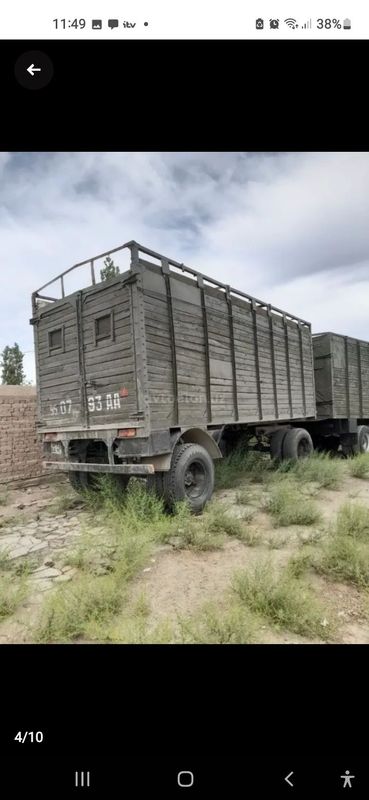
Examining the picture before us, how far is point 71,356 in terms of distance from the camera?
5.77 meters

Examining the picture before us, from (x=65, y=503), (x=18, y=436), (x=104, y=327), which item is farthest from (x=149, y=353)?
(x=18, y=436)

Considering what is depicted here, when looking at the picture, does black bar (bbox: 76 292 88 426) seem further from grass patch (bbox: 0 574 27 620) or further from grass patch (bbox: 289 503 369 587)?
grass patch (bbox: 289 503 369 587)

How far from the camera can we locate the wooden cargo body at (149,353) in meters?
4.91

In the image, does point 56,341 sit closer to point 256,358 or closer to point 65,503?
point 65,503

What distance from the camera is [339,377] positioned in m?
10.8

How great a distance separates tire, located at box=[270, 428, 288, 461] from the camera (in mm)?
8641

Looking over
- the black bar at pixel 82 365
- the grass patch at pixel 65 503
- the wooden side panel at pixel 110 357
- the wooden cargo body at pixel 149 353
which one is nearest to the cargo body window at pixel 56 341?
the wooden cargo body at pixel 149 353

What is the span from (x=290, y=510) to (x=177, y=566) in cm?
195

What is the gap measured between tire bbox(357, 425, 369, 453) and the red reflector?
8.75 meters
